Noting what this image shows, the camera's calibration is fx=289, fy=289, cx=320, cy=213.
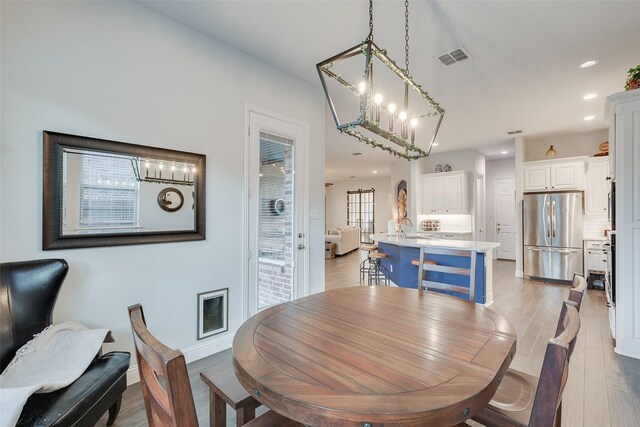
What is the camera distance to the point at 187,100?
8.27 ft

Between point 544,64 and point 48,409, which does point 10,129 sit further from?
point 544,64

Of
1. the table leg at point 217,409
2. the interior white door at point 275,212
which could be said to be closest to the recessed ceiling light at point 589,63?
the interior white door at point 275,212

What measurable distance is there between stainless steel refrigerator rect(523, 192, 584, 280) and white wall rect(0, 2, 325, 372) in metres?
5.43

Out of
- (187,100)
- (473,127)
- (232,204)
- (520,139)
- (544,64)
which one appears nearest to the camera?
(187,100)

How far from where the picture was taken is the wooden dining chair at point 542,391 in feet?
2.47

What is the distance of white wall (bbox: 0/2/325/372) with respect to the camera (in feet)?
5.82

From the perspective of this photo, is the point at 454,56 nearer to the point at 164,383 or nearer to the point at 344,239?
the point at 164,383

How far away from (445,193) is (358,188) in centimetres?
529

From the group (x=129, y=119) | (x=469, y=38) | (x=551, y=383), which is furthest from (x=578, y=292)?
(x=129, y=119)

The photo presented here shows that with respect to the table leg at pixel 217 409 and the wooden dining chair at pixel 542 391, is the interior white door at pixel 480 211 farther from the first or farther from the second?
the table leg at pixel 217 409

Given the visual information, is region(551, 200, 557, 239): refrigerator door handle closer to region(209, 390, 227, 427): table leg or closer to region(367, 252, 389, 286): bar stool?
region(367, 252, 389, 286): bar stool

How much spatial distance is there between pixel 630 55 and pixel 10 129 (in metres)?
5.27

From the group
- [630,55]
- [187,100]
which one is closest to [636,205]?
[630,55]

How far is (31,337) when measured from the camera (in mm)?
1558
